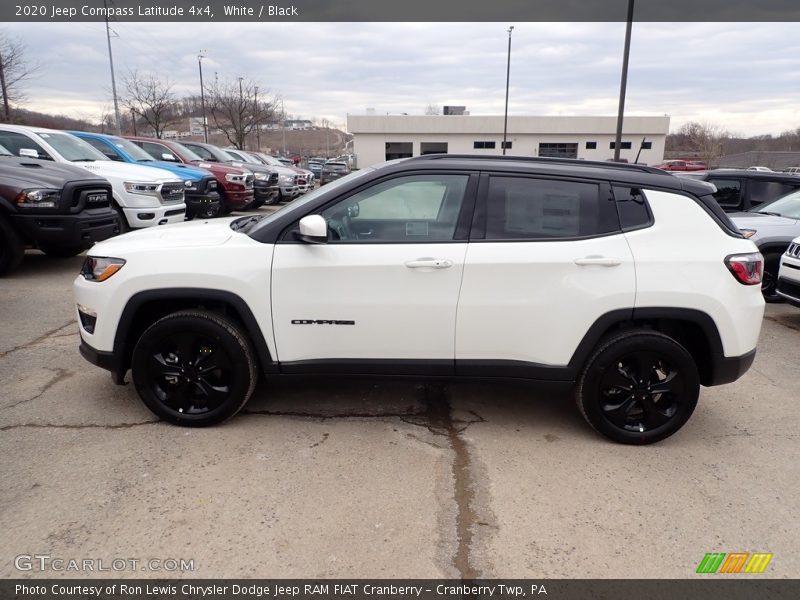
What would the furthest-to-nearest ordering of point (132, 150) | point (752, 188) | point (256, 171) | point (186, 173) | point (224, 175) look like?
1. point (256, 171)
2. point (224, 175)
3. point (132, 150)
4. point (186, 173)
5. point (752, 188)

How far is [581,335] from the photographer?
10.9 ft

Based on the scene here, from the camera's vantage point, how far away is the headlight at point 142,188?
8820 mm

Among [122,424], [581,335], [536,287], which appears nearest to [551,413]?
[581,335]

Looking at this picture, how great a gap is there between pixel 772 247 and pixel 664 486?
5.70m

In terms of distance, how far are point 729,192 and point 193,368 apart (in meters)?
8.93

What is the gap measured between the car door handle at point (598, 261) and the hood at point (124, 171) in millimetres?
7991

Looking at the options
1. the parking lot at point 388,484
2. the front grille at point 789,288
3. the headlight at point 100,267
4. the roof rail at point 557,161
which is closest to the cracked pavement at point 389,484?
the parking lot at point 388,484

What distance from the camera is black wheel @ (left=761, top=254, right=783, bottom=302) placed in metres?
7.24

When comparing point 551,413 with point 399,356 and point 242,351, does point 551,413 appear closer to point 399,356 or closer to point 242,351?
point 399,356

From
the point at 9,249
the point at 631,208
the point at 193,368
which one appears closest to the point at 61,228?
the point at 9,249

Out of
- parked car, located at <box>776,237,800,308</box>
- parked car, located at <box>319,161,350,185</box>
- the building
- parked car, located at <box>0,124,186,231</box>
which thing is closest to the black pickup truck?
parked car, located at <box>0,124,186,231</box>

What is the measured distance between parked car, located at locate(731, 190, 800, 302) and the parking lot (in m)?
3.78

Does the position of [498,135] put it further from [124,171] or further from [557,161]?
[557,161]

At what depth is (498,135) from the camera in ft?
181
